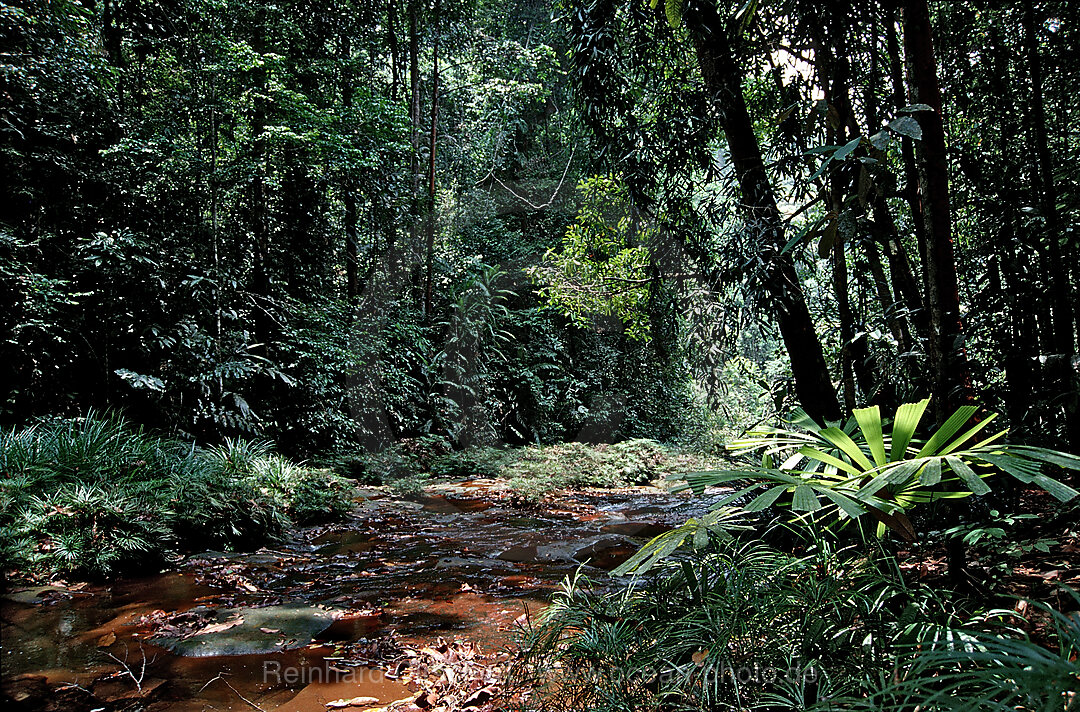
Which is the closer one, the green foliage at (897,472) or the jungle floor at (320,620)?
the green foliage at (897,472)

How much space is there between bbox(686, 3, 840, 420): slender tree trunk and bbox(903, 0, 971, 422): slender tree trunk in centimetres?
156

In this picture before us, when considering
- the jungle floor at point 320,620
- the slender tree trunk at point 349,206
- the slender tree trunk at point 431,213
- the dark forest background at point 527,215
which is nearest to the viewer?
the jungle floor at point 320,620

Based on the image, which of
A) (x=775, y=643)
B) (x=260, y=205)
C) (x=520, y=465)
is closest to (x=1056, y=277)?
(x=775, y=643)

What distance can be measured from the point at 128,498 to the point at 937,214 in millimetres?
5208

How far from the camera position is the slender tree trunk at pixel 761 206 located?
343 centimetres

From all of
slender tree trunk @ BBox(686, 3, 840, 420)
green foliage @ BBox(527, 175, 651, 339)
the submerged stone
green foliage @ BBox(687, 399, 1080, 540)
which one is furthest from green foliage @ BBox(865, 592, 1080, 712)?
green foliage @ BBox(527, 175, 651, 339)

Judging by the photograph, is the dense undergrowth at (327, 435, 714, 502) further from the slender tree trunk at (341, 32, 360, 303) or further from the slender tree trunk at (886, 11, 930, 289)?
the slender tree trunk at (886, 11, 930, 289)

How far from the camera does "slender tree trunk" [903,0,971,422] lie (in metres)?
1.75

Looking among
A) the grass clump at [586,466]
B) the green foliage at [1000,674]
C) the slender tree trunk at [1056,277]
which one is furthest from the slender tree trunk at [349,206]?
the green foliage at [1000,674]

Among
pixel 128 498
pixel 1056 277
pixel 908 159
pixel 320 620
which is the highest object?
pixel 908 159

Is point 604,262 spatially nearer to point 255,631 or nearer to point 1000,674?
point 255,631

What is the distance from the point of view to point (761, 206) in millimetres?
3523

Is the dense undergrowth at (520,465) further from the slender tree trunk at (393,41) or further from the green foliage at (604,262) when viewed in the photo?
the slender tree trunk at (393,41)

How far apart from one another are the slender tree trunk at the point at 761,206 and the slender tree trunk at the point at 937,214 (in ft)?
5.11
